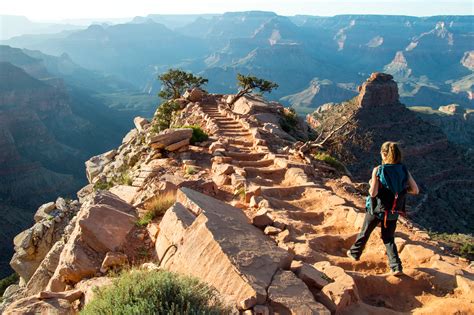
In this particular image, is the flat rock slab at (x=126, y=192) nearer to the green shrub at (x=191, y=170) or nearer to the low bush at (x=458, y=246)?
the green shrub at (x=191, y=170)

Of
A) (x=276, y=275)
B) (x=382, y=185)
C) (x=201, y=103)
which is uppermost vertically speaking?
(x=382, y=185)

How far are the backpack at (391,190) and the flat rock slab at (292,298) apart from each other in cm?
228

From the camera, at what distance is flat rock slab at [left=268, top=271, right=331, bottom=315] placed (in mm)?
5656

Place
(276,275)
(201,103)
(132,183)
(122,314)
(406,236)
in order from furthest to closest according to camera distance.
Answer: (201,103), (132,183), (406,236), (276,275), (122,314)

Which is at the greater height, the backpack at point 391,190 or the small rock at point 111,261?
the backpack at point 391,190

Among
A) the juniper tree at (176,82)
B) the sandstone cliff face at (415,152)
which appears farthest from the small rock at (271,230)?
the sandstone cliff face at (415,152)

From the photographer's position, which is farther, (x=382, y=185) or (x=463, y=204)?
(x=463, y=204)

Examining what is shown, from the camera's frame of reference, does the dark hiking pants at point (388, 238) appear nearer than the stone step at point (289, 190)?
Yes

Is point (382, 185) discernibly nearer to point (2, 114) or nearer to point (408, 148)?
point (408, 148)

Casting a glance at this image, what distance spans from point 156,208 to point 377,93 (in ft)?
248

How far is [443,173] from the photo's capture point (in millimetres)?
62688

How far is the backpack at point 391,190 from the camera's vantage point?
7.38 m

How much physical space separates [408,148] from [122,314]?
6644 cm

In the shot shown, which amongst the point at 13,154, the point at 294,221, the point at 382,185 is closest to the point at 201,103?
the point at 294,221
